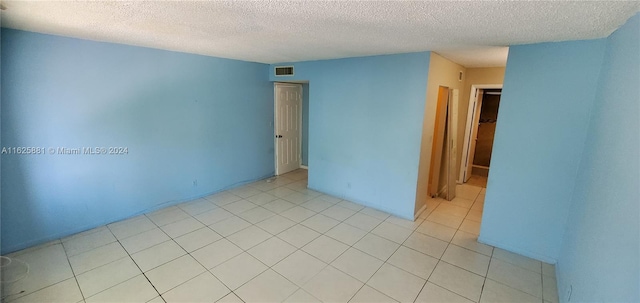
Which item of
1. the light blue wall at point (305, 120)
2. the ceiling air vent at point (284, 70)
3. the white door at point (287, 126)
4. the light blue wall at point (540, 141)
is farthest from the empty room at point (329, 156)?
the light blue wall at point (305, 120)

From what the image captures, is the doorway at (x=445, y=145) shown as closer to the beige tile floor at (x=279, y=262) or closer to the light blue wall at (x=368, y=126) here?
the beige tile floor at (x=279, y=262)

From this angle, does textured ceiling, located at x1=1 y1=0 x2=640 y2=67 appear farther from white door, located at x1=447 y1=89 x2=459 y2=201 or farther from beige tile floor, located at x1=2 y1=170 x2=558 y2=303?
beige tile floor, located at x1=2 y1=170 x2=558 y2=303

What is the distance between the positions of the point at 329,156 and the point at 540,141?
2.78 meters

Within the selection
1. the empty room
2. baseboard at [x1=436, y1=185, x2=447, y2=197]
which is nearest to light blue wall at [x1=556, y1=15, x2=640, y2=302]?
the empty room

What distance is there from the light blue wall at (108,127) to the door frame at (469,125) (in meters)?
4.16

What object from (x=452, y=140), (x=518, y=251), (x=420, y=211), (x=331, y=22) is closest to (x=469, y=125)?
(x=452, y=140)

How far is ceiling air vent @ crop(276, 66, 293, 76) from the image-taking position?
15.5ft

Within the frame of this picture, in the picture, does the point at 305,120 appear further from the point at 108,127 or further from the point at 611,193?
the point at 611,193

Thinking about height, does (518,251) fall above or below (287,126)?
below

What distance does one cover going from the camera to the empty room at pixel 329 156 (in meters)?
1.81

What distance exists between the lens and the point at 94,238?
9.78 ft

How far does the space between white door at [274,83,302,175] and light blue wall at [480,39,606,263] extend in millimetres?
3880

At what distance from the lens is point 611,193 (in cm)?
156

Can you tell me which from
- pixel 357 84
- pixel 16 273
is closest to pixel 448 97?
pixel 357 84
